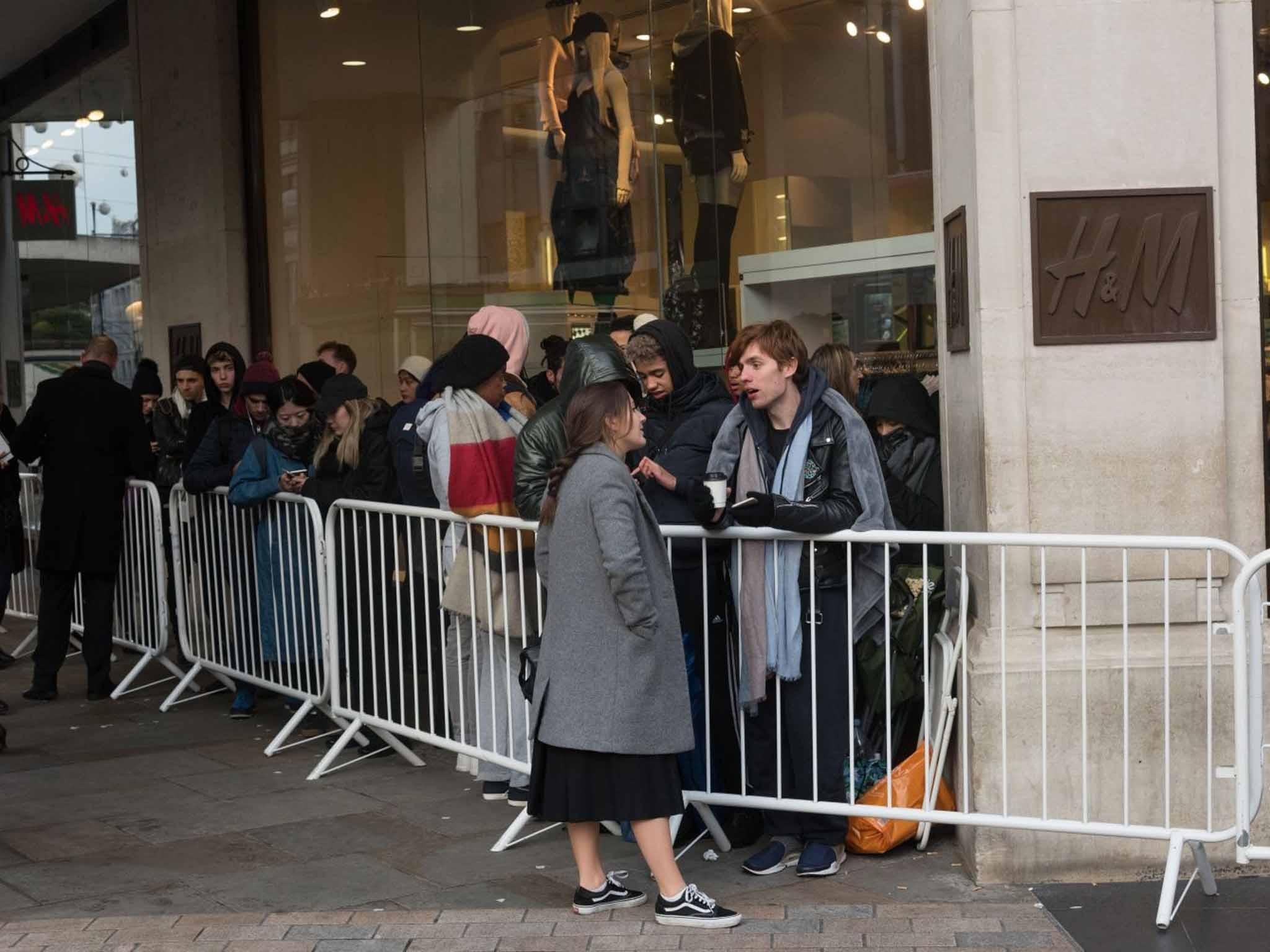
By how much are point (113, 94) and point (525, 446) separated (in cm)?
1225

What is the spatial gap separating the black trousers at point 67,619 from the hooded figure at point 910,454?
15.8 feet

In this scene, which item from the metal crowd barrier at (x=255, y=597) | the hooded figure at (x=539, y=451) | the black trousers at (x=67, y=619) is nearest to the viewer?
the hooded figure at (x=539, y=451)

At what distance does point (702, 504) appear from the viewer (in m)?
5.66

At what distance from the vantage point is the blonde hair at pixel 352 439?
8.13 metres

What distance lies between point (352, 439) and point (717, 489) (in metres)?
3.18

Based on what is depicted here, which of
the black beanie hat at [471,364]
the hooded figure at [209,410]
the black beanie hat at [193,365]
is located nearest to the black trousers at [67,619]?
the hooded figure at [209,410]

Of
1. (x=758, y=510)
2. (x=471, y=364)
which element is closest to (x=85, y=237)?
(x=471, y=364)

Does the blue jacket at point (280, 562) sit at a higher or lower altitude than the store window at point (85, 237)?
lower

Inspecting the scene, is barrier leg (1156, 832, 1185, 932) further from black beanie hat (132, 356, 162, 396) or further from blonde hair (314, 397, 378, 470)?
black beanie hat (132, 356, 162, 396)

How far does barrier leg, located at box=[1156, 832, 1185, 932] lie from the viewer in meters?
5.10

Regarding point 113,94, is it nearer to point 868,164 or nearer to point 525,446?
point 868,164

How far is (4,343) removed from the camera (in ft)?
74.0

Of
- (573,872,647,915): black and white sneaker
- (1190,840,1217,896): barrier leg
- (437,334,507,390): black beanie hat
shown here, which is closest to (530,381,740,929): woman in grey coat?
(573,872,647,915): black and white sneaker

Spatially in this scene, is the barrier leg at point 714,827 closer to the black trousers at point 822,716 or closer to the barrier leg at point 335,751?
the black trousers at point 822,716
